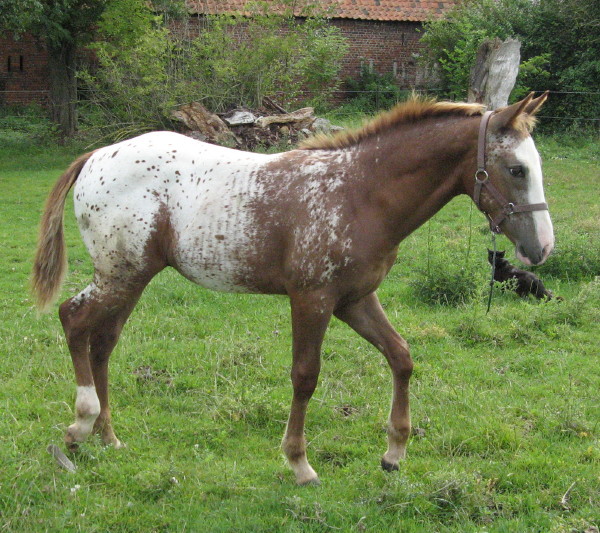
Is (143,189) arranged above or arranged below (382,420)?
above

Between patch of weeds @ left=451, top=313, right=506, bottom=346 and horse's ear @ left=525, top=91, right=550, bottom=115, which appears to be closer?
horse's ear @ left=525, top=91, right=550, bottom=115

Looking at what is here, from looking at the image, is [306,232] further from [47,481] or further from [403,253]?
[403,253]

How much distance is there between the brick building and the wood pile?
8.95 metres

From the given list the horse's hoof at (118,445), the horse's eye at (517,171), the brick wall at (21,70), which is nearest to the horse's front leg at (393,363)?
the horse's eye at (517,171)

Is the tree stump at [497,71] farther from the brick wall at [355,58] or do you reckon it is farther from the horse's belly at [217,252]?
the brick wall at [355,58]

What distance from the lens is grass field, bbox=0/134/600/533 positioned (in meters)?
3.52

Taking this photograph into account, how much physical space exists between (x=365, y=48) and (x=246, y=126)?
10618 millimetres

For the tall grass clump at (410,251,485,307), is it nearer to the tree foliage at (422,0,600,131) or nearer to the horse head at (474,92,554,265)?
the horse head at (474,92,554,265)

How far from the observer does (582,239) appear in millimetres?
8023

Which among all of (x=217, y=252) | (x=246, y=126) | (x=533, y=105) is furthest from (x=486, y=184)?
(x=246, y=126)

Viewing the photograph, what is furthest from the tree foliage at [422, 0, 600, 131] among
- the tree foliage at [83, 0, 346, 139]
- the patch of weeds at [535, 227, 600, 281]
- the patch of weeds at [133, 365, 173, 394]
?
the patch of weeds at [133, 365, 173, 394]

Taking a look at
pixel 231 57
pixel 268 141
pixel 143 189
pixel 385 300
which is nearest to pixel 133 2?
pixel 231 57

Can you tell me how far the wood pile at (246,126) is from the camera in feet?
49.6

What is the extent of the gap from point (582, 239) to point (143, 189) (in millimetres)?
5906
